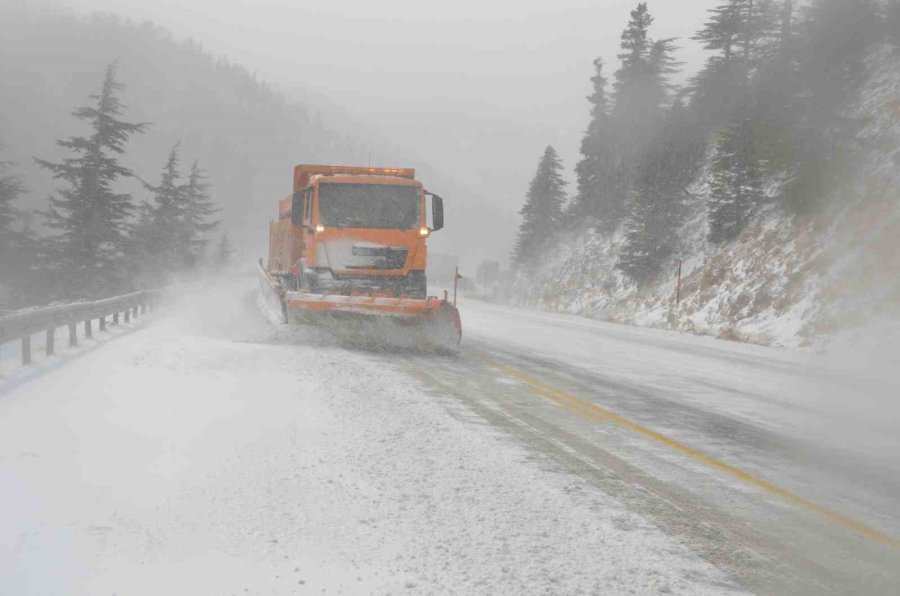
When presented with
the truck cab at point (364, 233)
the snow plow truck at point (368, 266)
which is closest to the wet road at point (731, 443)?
the snow plow truck at point (368, 266)

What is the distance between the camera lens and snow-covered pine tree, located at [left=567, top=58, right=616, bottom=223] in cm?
4131

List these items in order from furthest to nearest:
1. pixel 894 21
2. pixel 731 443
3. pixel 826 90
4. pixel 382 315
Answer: pixel 894 21 < pixel 826 90 < pixel 382 315 < pixel 731 443

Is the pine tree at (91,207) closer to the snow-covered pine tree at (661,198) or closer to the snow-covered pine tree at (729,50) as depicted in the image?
the snow-covered pine tree at (661,198)

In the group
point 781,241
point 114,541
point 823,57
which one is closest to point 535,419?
point 114,541

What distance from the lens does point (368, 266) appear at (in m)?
12.1

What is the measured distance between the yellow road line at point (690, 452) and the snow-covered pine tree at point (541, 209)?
41.6 m

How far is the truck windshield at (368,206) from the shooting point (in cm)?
1228

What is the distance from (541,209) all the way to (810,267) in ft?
113

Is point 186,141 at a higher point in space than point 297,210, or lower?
higher

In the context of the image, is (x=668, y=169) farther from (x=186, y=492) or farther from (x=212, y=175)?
(x=212, y=175)

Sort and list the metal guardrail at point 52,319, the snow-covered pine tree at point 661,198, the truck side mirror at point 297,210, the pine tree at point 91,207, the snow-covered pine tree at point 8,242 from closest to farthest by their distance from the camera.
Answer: the metal guardrail at point 52,319, the truck side mirror at point 297,210, the snow-covered pine tree at point 661,198, the pine tree at point 91,207, the snow-covered pine tree at point 8,242

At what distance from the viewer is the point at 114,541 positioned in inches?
137

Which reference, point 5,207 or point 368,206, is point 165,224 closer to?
point 5,207

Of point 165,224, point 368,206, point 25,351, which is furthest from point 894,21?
point 165,224
